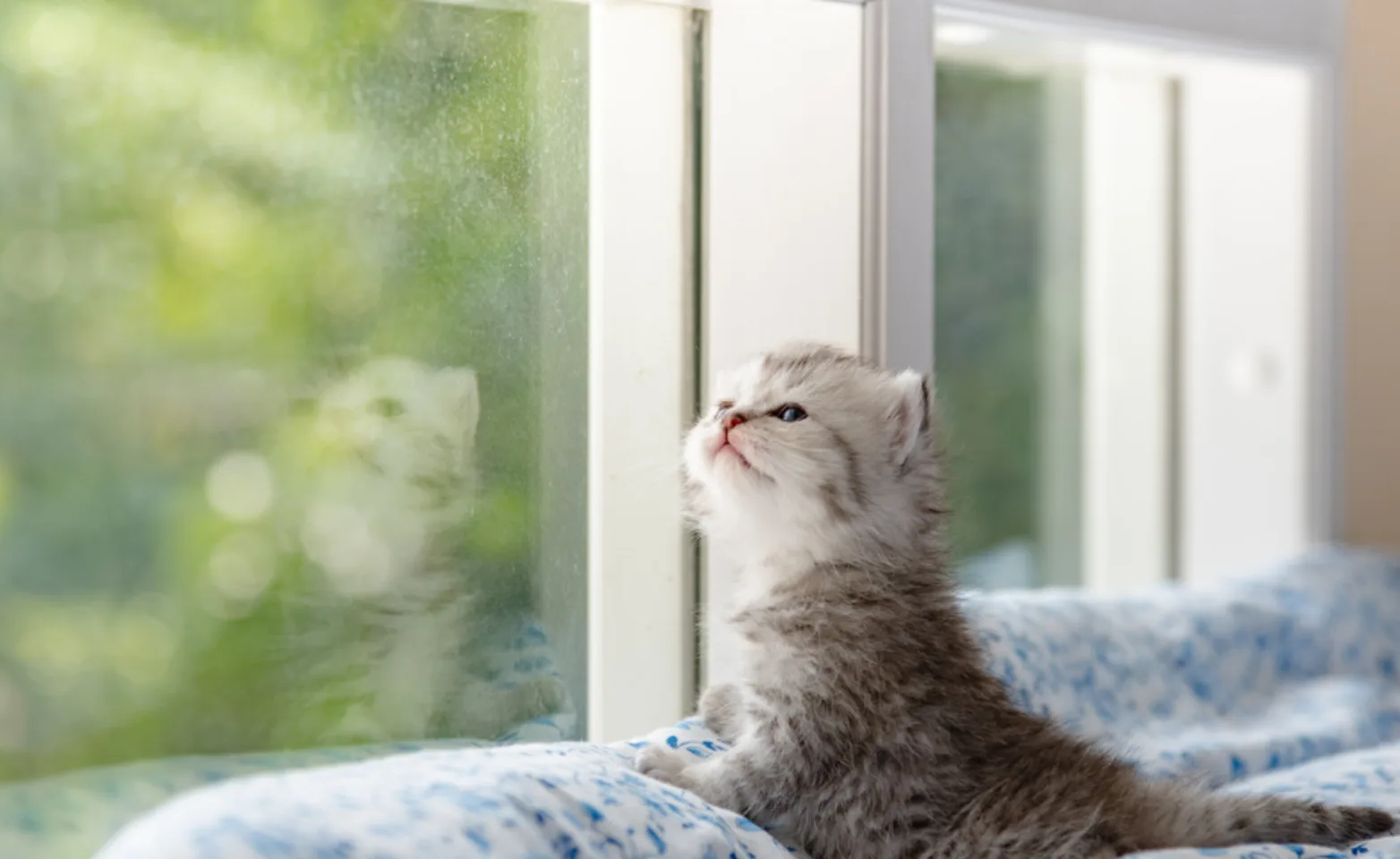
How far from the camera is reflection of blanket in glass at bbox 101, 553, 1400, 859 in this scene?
3.91 ft

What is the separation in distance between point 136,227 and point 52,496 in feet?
1.05

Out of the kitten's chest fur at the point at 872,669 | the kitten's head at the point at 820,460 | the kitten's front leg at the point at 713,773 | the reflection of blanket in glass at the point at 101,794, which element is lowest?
the reflection of blanket in glass at the point at 101,794

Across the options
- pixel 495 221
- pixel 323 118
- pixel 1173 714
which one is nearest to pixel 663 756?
pixel 495 221

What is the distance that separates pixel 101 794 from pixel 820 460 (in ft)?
2.82

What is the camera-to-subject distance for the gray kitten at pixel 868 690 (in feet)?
4.80

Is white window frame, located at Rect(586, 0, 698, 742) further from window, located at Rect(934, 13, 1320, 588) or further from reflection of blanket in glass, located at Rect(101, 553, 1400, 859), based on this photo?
window, located at Rect(934, 13, 1320, 588)

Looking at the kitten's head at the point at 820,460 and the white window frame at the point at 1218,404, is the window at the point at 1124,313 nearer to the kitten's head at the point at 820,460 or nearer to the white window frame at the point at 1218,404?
the white window frame at the point at 1218,404

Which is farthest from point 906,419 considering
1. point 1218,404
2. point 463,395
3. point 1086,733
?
point 1218,404

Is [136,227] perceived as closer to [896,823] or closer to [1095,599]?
[896,823]

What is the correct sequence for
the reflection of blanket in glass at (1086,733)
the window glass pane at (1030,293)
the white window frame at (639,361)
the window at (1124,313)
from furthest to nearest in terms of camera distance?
the window glass pane at (1030,293), the window at (1124,313), the white window frame at (639,361), the reflection of blanket in glass at (1086,733)

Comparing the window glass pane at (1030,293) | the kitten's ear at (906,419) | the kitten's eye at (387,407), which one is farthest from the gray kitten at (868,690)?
the window glass pane at (1030,293)

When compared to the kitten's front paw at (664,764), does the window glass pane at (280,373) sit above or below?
above

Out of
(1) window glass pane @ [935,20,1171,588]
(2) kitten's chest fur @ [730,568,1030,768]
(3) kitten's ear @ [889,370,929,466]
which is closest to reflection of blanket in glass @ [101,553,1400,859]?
(2) kitten's chest fur @ [730,568,1030,768]

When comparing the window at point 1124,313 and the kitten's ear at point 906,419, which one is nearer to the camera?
the kitten's ear at point 906,419
